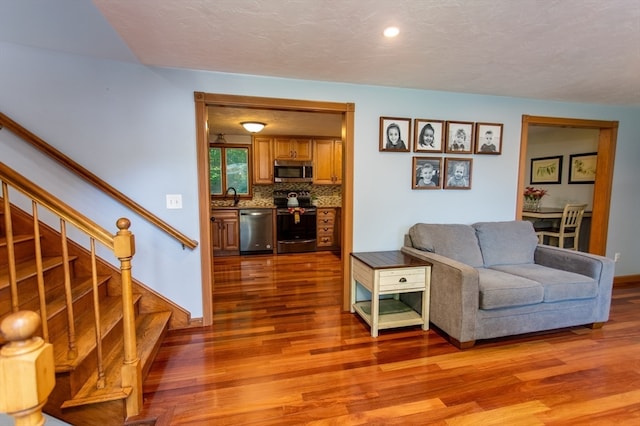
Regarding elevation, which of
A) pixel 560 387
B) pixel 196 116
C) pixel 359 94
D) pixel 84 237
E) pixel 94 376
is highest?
pixel 359 94

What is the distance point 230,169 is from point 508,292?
481 cm

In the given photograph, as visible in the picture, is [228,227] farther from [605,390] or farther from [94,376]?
[605,390]

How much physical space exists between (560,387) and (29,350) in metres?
2.55

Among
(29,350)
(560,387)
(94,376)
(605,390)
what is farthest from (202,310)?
(605,390)

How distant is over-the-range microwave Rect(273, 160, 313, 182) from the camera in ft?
18.5

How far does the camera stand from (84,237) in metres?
2.37

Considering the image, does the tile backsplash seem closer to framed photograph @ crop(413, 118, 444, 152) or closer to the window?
the window

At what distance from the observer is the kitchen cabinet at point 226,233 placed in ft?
17.3

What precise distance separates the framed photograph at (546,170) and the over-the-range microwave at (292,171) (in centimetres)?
417

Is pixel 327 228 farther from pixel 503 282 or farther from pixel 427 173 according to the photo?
pixel 503 282

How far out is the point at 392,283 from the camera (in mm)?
2508

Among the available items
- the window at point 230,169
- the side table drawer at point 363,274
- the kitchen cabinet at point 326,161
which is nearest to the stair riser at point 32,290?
the side table drawer at point 363,274

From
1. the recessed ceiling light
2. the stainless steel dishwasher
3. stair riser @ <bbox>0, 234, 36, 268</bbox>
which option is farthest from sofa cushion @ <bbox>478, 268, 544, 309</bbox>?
the stainless steel dishwasher

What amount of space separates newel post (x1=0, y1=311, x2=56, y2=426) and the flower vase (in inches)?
223
